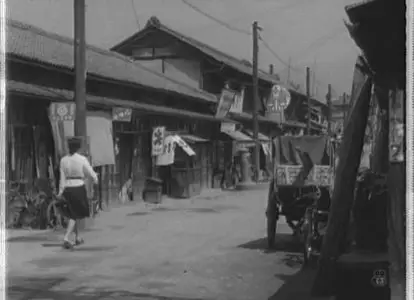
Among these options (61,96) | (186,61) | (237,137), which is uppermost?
(186,61)

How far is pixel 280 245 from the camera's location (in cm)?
1203

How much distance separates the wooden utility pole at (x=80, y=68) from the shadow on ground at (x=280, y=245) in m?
4.20

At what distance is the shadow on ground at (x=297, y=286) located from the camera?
26.9ft

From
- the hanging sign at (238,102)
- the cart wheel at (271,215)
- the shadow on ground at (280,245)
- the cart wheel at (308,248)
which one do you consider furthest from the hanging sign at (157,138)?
the cart wheel at (308,248)

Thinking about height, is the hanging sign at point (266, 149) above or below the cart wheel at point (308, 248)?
above

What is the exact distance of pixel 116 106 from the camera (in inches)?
696

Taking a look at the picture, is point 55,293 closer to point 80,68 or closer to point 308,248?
point 308,248

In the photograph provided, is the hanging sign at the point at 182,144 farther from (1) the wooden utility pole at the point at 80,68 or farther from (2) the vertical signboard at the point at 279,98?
(2) the vertical signboard at the point at 279,98

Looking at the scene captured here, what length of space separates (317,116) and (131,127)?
3405 cm

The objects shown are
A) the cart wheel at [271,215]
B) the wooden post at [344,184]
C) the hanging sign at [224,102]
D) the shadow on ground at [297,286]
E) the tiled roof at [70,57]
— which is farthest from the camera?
the hanging sign at [224,102]

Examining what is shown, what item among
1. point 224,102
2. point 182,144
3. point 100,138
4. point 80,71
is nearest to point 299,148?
point 80,71

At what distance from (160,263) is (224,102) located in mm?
17722

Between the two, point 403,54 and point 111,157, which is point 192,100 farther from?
point 403,54

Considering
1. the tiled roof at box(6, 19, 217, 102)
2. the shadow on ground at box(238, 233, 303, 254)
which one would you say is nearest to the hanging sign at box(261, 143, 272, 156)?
the tiled roof at box(6, 19, 217, 102)
